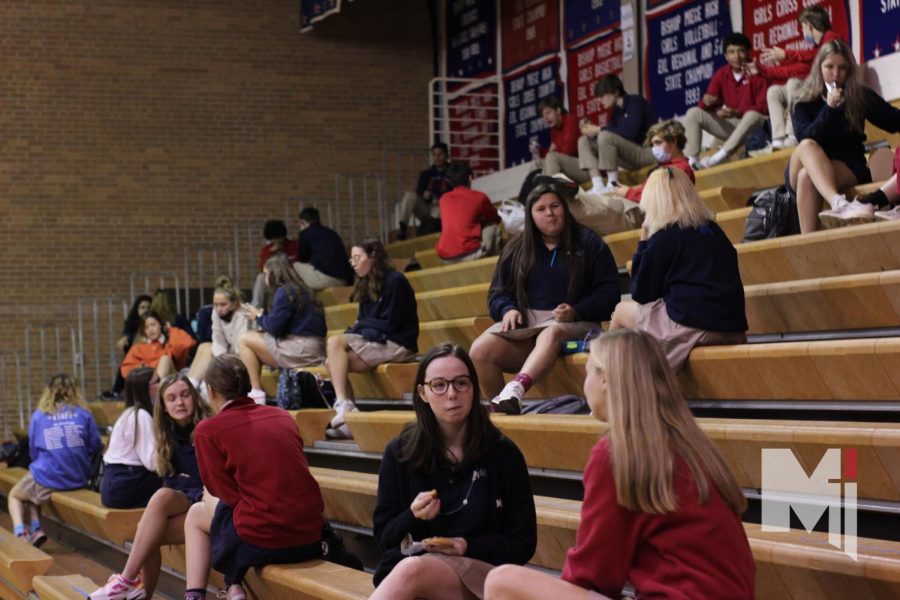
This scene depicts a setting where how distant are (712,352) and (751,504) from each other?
0.86 meters

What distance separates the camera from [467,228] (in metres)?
9.77

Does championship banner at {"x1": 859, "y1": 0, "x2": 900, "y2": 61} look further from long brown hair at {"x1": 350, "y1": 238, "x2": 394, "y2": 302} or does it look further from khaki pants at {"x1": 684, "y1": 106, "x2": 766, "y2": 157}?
long brown hair at {"x1": 350, "y1": 238, "x2": 394, "y2": 302}

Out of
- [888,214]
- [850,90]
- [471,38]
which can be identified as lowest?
[888,214]

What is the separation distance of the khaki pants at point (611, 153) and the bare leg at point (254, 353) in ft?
9.57

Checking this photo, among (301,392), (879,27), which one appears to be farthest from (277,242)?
(879,27)

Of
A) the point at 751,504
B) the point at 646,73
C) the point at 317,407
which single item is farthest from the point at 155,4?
the point at 751,504

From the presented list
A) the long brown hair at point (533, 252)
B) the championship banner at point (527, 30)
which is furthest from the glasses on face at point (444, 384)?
the championship banner at point (527, 30)

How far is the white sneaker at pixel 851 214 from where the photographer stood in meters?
5.57

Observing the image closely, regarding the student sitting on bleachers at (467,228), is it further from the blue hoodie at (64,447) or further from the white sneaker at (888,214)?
the white sneaker at (888,214)

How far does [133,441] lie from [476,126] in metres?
7.66

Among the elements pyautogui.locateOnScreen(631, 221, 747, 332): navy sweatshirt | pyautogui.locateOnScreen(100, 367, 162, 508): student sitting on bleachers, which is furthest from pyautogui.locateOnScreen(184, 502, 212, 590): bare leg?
pyautogui.locateOnScreen(631, 221, 747, 332): navy sweatshirt

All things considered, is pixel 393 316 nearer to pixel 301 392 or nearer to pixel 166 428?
pixel 301 392

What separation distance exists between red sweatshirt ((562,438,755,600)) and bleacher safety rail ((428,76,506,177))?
36.6 ft

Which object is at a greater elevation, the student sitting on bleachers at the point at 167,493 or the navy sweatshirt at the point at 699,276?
the navy sweatshirt at the point at 699,276
